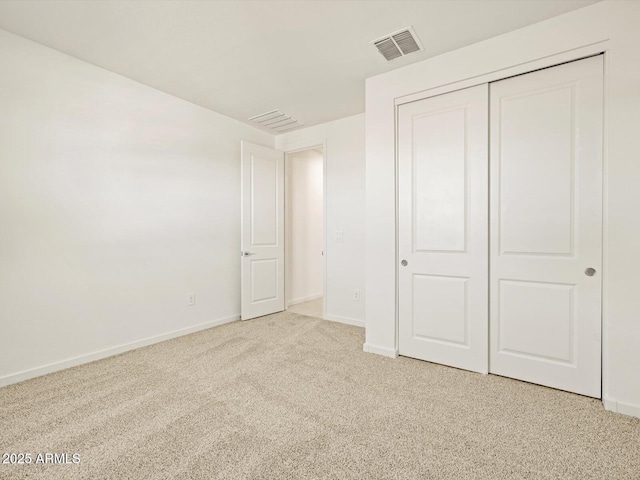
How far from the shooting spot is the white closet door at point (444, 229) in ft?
7.73

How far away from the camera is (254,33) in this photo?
2201 mm

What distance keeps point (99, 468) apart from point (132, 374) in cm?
106

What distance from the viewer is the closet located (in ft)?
6.55

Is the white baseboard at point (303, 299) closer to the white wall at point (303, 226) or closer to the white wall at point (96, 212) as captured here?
the white wall at point (303, 226)

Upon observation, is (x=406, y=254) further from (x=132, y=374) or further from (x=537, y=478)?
(x=132, y=374)

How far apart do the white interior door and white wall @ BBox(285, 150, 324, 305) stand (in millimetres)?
254

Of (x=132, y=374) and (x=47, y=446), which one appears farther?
(x=132, y=374)

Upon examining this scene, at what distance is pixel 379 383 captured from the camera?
7.21 feet

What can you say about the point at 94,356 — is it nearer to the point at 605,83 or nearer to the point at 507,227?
the point at 507,227

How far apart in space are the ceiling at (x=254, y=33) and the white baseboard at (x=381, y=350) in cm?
253

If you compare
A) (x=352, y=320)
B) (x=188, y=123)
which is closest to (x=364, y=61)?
(x=188, y=123)

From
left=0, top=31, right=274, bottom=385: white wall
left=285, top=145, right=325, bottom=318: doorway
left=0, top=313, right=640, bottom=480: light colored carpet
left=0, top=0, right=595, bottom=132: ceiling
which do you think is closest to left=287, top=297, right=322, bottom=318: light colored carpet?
left=285, top=145, right=325, bottom=318: doorway

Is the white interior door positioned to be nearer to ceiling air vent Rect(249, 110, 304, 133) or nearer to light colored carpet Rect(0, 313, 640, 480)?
ceiling air vent Rect(249, 110, 304, 133)

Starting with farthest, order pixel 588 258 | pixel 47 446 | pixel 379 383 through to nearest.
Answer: pixel 379 383, pixel 588 258, pixel 47 446
